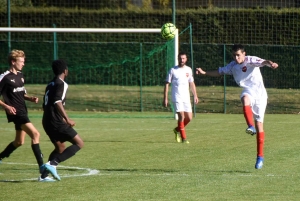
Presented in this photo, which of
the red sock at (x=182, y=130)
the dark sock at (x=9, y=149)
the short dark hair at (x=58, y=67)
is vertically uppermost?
the short dark hair at (x=58, y=67)

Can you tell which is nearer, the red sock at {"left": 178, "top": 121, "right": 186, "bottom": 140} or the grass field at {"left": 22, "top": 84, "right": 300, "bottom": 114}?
the red sock at {"left": 178, "top": 121, "right": 186, "bottom": 140}

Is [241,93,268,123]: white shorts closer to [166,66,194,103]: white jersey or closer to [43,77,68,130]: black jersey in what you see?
[43,77,68,130]: black jersey

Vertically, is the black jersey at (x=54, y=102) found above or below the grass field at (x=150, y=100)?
above

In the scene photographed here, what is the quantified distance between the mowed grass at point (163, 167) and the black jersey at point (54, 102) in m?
0.83

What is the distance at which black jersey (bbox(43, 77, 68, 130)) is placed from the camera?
34.1ft

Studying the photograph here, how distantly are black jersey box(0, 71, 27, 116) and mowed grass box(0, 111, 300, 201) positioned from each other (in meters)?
1.04

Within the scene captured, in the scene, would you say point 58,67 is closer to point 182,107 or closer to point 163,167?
point 163,167

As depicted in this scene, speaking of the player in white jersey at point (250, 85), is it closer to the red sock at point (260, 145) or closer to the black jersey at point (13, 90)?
the red sock at point (260, 145)

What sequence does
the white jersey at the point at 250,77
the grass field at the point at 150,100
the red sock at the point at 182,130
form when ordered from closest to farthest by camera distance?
the white jersey at the point at 250,77, the red sock at the point at 182,130, the grass field at the point at 150,100

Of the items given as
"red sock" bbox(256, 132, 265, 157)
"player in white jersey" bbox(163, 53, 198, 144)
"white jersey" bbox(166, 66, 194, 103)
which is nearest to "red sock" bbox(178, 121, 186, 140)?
"player in white jersey" bbox(163, 53, 198, 144)

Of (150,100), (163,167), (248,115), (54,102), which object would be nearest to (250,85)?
(248,115)

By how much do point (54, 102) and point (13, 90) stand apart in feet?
4.99

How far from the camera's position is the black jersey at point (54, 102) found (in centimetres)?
1040

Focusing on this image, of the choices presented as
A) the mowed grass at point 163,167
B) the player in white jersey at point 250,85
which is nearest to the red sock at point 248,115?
the player in white jersey at point 250,85
